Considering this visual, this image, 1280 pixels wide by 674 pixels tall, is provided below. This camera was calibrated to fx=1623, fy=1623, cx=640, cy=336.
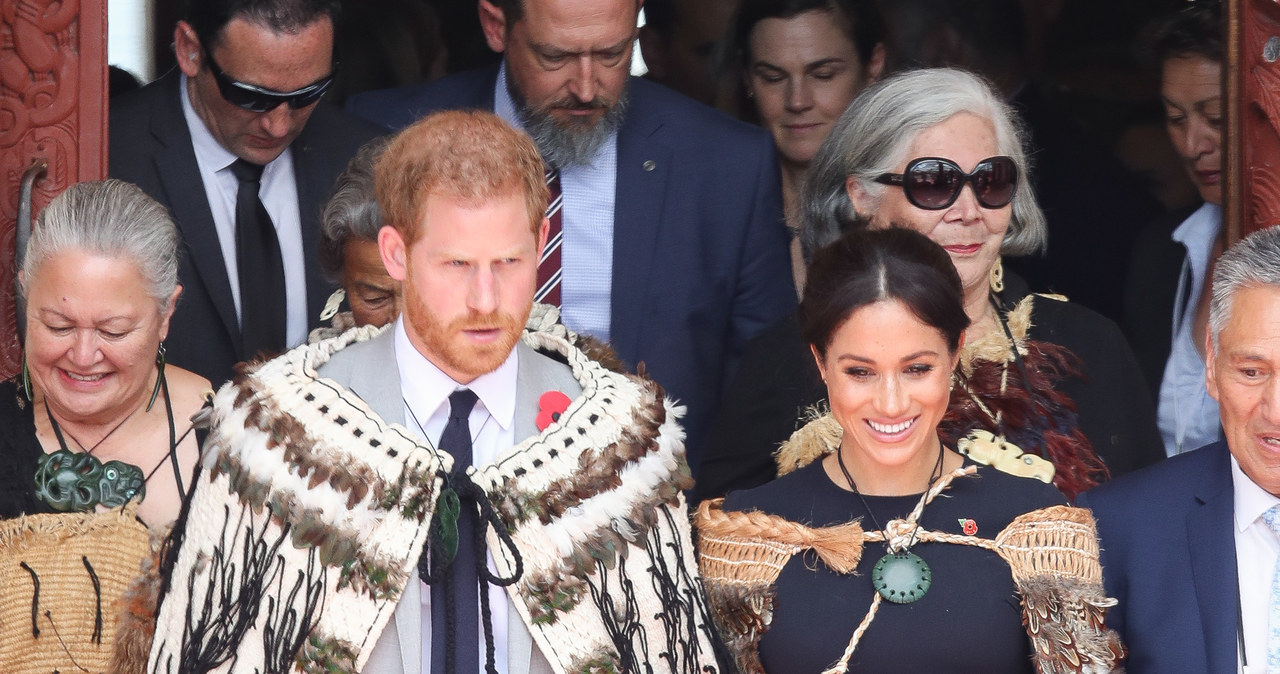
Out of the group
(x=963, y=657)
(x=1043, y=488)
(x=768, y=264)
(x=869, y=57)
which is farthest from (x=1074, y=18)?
(x=963, y=657)

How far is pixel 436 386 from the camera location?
2980mm

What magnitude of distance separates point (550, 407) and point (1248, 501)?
4.51ft

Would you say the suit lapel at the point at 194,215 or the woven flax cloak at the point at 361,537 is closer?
the woven flax cloak at the point at 361,537

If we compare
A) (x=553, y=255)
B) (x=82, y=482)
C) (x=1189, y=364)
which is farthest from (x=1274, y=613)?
(x=82, y=482)

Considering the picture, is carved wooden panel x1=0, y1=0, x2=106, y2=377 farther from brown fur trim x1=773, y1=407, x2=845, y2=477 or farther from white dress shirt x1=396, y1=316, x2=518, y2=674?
brown fur trim x1=773, y1=407, x2=845, y2=477

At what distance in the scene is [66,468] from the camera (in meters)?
3.60

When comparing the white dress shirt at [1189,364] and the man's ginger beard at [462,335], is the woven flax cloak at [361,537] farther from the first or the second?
the white dress shirt at [1189,364]

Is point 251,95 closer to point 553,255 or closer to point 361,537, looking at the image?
point 553,255

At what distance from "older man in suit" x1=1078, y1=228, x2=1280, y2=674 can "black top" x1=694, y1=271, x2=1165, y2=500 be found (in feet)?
1.75

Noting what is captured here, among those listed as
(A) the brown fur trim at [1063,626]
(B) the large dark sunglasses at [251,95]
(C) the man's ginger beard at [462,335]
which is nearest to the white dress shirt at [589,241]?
(B) the large dark sunglasses at [251,95]

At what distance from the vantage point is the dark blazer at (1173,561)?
3084 millimetres

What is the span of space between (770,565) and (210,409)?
1.11 m

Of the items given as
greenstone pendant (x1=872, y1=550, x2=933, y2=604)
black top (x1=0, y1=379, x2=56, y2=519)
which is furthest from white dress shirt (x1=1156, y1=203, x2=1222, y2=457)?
black top (x1=0, y1=379, x2=56, y2=519)

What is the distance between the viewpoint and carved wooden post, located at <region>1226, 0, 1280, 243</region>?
4.11 metres
